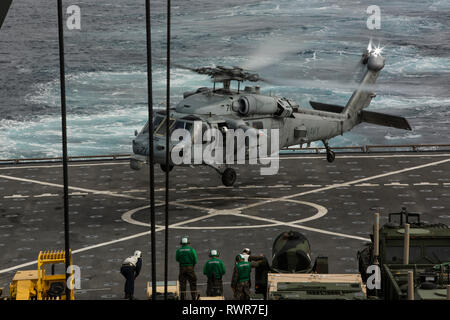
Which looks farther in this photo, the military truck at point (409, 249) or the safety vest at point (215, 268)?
the safety vest at point (215, 268)

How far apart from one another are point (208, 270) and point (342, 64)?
124267 mm

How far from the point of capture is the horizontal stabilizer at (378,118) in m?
43.7

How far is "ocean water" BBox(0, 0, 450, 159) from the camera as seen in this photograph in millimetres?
111875

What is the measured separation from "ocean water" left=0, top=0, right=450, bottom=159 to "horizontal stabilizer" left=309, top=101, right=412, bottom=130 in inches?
1855

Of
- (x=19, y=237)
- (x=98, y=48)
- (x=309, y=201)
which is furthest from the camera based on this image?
(x=98, y=48)

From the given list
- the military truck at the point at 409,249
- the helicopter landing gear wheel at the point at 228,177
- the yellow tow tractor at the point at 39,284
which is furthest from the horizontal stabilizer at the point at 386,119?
the yellow tow tractor at the point at 39,284

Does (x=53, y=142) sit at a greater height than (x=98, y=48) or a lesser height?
lesser

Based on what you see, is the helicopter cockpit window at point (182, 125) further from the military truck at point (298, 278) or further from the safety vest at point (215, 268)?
the military truck at point (298, 278)

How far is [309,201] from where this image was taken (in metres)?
40.9

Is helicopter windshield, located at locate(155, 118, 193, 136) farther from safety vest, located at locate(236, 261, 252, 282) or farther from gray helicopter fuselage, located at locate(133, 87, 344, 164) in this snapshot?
safety vest, located at locate(236, 261, 252, 282)

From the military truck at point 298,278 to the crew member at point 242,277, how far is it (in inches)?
17.4

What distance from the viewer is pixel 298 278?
74.5 feet

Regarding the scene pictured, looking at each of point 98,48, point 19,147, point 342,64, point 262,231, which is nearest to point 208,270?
point 262,231
